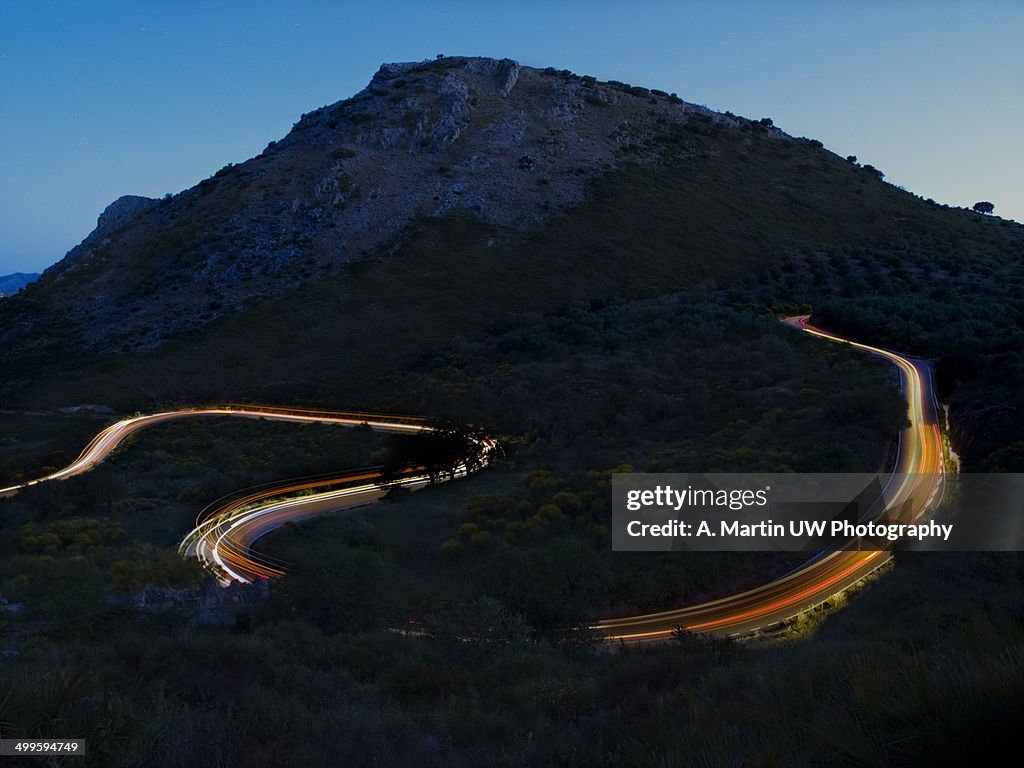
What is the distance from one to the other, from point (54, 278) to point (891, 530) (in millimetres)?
75927

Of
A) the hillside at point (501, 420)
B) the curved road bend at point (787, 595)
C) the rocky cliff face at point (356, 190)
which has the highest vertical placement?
the rocky cliff face at point (356, 190)

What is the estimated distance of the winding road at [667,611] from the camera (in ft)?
48.2

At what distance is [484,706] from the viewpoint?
26.3 feet

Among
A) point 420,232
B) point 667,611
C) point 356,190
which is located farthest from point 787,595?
point 356,190

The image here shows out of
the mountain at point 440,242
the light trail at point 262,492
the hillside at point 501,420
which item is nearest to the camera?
the hillside at point 501,420

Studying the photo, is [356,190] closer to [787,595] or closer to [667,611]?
[667,611]

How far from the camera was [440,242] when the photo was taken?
6575cm

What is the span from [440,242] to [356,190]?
11408 mm

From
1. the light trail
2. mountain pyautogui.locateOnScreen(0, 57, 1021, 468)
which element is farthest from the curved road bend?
mountain pyautogui.locateOnScreen(0, 57, 1021, 468)

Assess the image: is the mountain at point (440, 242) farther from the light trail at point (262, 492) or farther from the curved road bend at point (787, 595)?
the curved road bend at point (787, 595)

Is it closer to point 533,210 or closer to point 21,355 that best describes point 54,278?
point 21,355

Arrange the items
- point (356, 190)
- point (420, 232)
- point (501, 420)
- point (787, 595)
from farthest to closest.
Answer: point (356, 190)
point (420, 232)
point (501, 420)
point (787, 595)

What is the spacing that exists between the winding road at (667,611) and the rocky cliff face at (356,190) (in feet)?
A: 87.2

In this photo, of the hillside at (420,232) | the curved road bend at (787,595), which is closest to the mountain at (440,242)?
the hillside at (420,232)
